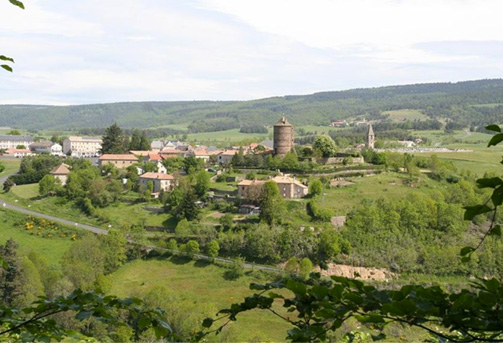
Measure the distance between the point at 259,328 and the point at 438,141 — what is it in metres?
100

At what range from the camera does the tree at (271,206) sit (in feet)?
130

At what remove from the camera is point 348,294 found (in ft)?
9.07

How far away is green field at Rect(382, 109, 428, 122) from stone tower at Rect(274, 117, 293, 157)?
118m

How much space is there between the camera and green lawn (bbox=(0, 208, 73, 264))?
36362 millimetres

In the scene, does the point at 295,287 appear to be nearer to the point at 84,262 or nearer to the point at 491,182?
the point at 491,182

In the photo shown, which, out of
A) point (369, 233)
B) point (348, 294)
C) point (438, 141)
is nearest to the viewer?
point (348, 294)

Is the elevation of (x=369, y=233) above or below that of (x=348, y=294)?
below

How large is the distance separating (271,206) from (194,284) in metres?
10.1

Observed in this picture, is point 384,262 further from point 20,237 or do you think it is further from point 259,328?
point 20,237

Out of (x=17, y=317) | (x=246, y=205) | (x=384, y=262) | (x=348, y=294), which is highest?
(x=348, y=294)

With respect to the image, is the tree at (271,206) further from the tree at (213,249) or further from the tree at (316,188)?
the tree at (213,249)

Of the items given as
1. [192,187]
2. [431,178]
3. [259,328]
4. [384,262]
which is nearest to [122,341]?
[259,328]

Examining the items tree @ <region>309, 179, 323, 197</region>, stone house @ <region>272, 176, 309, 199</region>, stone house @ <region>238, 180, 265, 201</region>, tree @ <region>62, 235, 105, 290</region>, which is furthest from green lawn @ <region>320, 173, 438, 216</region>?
tree @ <region>62, 235, 105, 290</region>

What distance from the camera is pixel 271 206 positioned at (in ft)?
130
